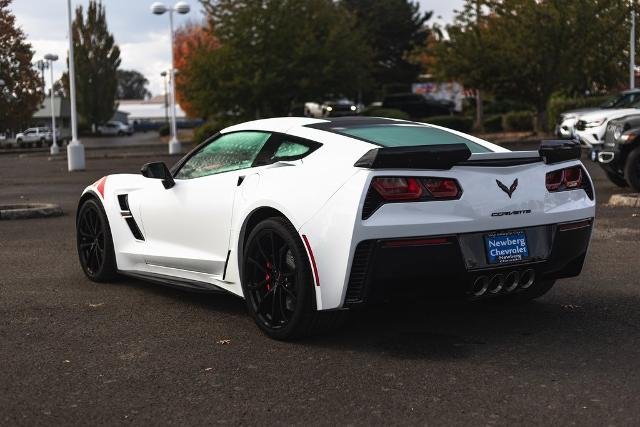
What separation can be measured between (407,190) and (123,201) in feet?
9.50

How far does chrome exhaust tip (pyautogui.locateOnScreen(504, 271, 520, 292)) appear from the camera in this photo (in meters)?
5.30

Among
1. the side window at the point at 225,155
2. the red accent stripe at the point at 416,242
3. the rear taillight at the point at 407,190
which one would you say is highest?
the side window at the point at 225,155

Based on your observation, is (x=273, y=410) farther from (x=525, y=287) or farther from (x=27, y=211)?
(x=27, y=211)

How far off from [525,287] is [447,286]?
641 mm

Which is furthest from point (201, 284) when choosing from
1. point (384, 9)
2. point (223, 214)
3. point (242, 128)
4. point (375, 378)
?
point (384, 9)

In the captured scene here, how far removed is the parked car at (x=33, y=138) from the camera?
64375mm

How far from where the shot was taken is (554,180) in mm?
5527

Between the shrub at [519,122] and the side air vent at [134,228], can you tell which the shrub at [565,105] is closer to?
the shrub at [519,122]

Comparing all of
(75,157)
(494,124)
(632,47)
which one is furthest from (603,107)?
(494,124)

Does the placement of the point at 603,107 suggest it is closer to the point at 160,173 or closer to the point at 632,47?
the point at 632,47

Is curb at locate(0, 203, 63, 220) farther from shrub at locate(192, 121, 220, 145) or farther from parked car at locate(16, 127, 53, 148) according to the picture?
parked car at locate(16, 127, 53, 148)

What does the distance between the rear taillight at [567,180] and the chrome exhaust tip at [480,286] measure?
716 mm

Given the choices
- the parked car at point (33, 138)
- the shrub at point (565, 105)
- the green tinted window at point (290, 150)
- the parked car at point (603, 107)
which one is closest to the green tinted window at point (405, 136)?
the green tinted window at point (290, 150)

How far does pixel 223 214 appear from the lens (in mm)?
5867
